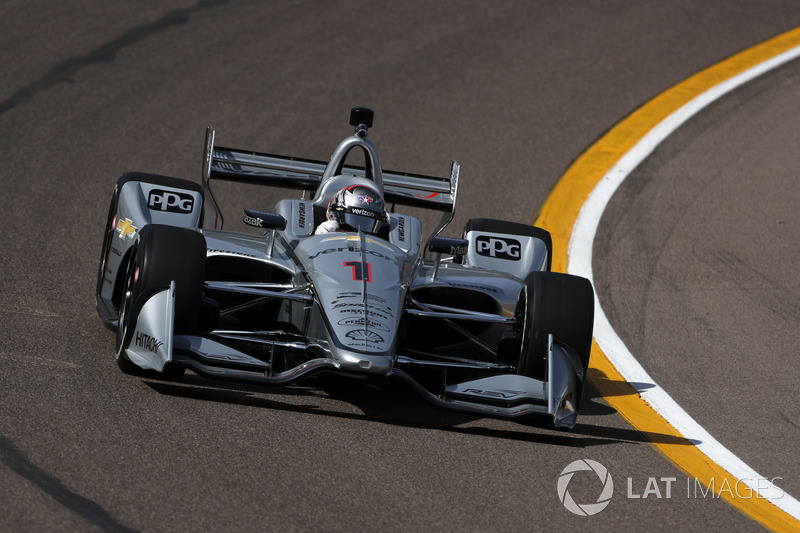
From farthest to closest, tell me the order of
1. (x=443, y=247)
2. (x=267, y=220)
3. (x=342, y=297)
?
1. (x=443, y=247)
2. (x=267, y=220)
3. (x=342, y=297)

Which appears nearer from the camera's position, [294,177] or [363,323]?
[363,323]

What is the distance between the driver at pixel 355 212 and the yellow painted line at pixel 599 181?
1.79m

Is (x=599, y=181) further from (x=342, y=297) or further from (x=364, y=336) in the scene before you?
(x=364, y=336)

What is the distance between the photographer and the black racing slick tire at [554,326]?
6906mm

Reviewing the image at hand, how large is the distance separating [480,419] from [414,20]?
9.07 m

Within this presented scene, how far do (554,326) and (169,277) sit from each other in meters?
2.23

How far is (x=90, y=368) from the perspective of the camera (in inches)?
267

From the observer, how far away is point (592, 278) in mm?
9727

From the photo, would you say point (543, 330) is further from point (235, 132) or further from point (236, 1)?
point (236, 1)

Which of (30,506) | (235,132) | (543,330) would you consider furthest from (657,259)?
(30,506)

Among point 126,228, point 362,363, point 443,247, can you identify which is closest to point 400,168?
point 126,228

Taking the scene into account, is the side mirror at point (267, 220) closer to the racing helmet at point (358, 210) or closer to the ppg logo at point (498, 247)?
the racing helmet at point (358, 210)

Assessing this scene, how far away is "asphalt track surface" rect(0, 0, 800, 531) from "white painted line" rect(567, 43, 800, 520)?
11cm

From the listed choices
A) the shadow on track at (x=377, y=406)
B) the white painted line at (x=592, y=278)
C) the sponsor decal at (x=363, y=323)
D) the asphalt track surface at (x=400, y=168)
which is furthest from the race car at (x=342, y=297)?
the white painted line at (x=592, y=278)
